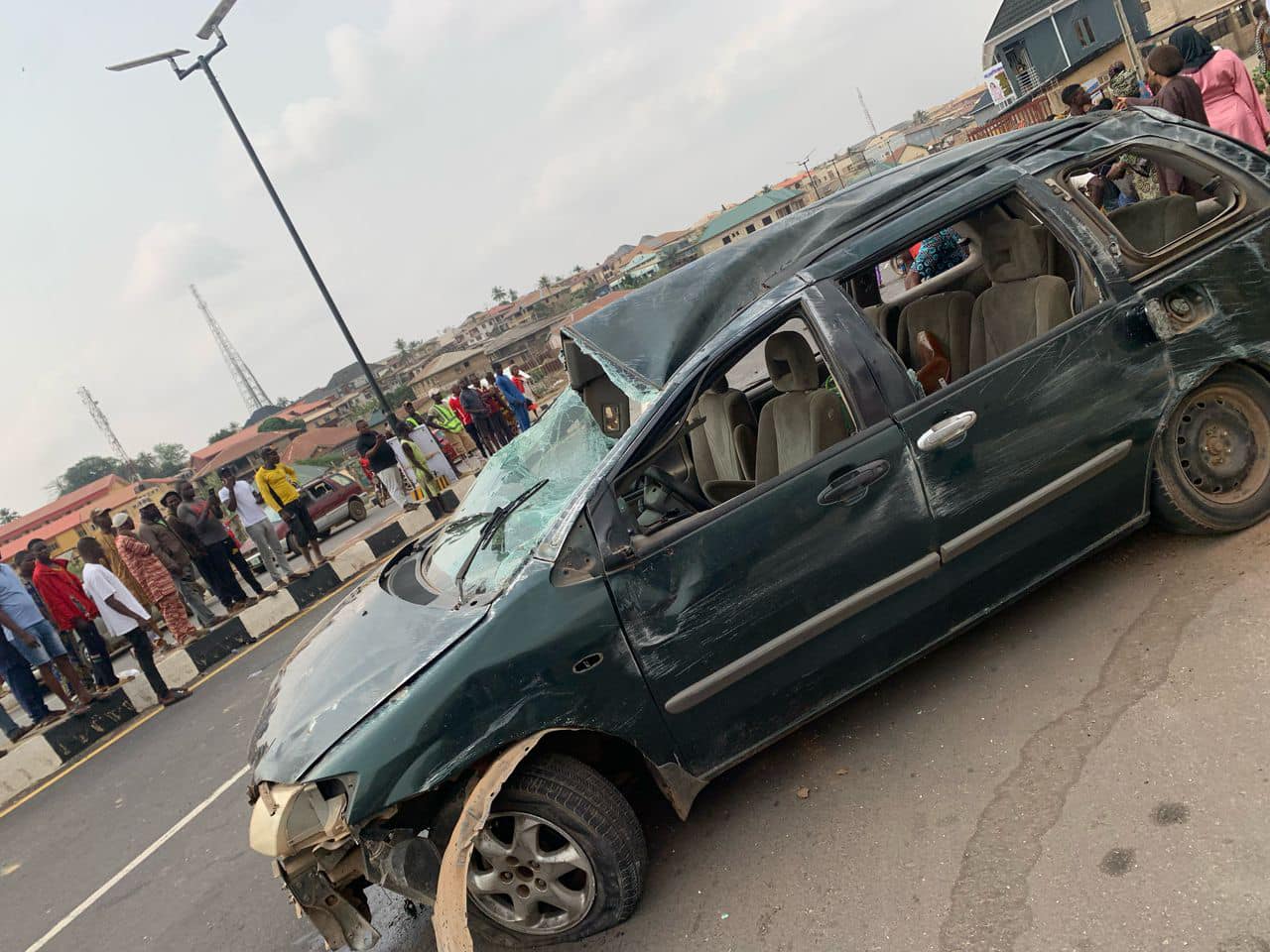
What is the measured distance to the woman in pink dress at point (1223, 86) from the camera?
19.8 ft

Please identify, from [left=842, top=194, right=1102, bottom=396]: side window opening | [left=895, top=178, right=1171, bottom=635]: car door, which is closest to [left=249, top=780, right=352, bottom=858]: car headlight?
[left=895, top=178, right=1171, bottom=635]: car door

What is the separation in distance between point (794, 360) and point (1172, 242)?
1.53 metres

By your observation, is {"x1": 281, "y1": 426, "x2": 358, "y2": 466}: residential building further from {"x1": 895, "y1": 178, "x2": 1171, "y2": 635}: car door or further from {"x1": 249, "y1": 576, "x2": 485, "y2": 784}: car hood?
{"x1": 895, "y1": 178, "x2": 1171, "y2": 635}: car door

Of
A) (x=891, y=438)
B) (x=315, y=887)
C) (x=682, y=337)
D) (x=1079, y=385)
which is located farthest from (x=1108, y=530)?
(x=315, y=887)

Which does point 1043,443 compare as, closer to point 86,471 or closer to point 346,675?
point 346,675

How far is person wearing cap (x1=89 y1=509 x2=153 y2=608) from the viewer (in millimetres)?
9641

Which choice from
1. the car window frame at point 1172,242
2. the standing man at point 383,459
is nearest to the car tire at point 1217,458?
the car window frame at point 1172,242

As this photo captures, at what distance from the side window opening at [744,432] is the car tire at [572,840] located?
2.76ft

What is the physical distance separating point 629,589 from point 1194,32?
5.80 m

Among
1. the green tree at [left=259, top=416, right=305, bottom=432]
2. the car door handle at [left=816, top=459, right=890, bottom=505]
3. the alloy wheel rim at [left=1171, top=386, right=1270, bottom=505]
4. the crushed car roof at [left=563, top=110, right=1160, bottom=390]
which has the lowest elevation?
the alloy wheel rim at [left=1171, top=386, right=1270, bottom=505]

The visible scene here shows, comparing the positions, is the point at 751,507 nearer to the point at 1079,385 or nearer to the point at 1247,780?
the point at 1079,385

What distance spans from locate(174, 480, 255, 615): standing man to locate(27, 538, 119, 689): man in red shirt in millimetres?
1640

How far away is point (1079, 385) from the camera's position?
10.9ft

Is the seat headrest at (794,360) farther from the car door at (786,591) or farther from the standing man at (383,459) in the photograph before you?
the standing man at (383,459)
